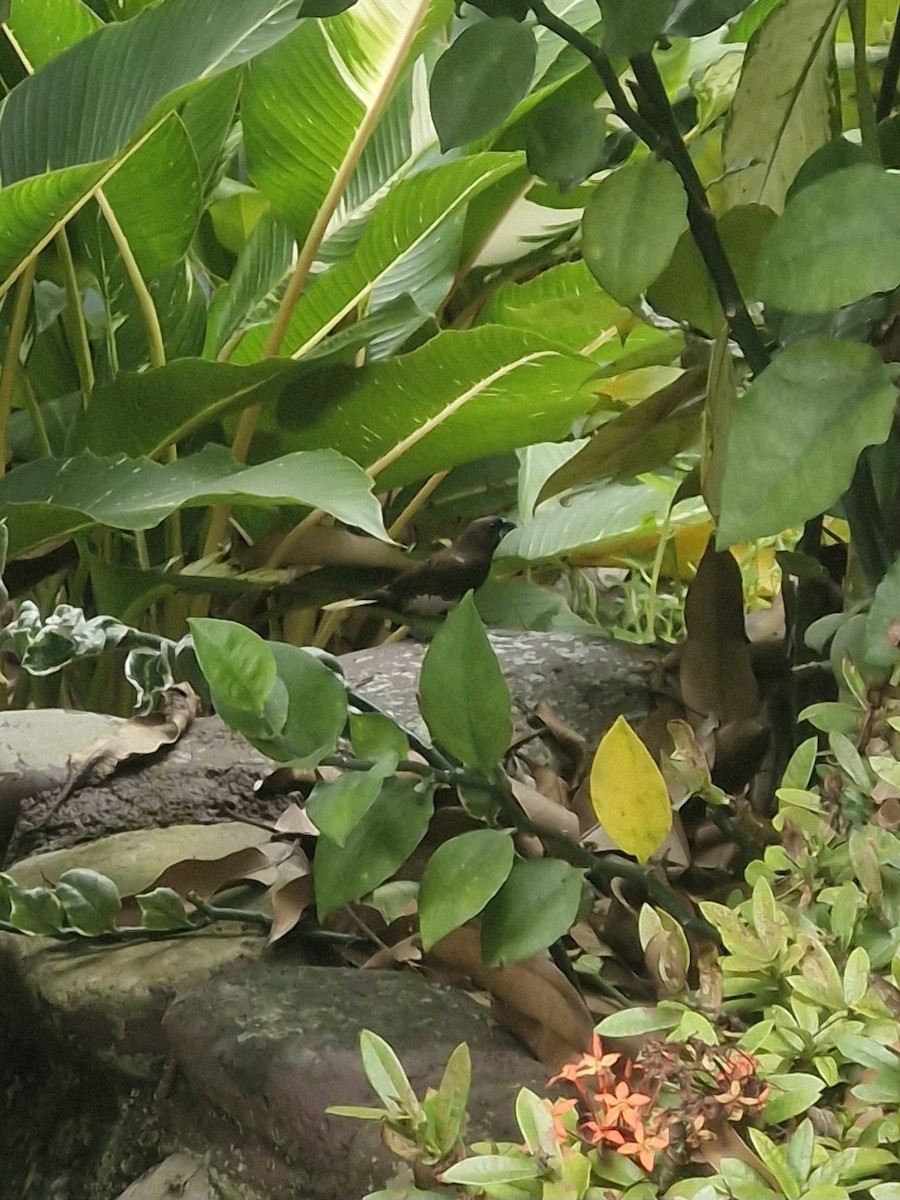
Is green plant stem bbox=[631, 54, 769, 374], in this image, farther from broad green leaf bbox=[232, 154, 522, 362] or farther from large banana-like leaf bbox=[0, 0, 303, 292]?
broad green leaf bbox=[232, 154, 522, 362]

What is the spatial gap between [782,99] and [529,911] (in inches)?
15.3

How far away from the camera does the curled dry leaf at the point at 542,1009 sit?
0.46m

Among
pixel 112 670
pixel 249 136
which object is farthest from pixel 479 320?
pixel 112 670

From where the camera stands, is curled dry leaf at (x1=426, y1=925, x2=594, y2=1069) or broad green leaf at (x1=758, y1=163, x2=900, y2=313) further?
curled dry leaf at (x1=426, y1=925, x2=594, y2=1069)

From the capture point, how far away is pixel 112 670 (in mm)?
1168

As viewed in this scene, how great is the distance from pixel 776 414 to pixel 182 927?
0.38 m

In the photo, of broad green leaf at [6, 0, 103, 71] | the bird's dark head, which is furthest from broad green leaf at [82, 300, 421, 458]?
broad green leaf at [6, 0, 103, 71]

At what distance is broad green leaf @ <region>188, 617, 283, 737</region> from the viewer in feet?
1.26

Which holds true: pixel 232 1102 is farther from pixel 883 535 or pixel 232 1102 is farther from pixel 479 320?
pixel 479 320

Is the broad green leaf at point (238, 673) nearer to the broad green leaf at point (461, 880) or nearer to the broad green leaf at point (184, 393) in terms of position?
the broad green leaf at point (461, 880)

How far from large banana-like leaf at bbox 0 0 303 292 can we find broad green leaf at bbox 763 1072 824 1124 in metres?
0.80

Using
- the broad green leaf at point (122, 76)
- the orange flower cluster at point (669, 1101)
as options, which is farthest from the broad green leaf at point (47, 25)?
the orange flower cluster at point (669, 1101)

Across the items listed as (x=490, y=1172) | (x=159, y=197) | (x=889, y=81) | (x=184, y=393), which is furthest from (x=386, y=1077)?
(x=159, y=197)

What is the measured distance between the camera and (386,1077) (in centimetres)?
33
